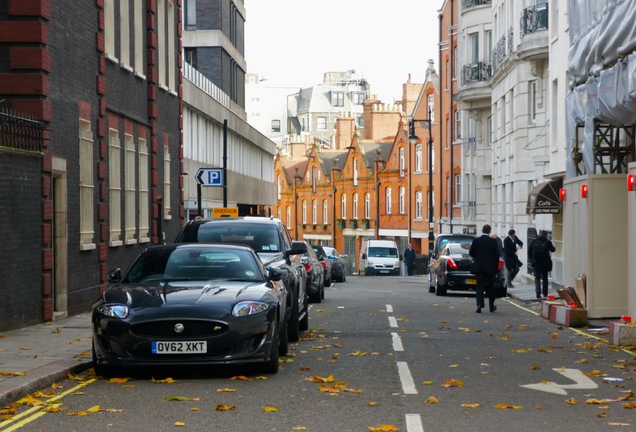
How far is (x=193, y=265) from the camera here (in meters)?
14.3

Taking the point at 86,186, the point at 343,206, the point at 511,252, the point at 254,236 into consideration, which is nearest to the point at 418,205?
the point at 343,206

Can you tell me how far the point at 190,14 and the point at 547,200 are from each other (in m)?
23.5

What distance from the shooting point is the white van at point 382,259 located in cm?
6962

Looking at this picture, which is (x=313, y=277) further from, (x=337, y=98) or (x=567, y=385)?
(x=337, y=98)

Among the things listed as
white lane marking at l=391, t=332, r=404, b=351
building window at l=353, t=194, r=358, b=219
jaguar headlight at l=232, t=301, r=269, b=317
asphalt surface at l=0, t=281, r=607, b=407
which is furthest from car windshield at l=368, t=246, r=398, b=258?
jaguar headlight at l=232, t=301, r=269, b=317

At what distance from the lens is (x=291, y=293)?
1656cm

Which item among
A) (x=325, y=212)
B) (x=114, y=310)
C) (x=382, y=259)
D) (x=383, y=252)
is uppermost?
(x=325, y=212)

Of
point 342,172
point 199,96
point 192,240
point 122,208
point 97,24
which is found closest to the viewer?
point 192,240

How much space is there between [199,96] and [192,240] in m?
24.9

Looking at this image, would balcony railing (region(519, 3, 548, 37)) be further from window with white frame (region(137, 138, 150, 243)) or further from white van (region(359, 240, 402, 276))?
white van (region(359, 240, 402, 276))

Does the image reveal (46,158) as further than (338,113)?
No

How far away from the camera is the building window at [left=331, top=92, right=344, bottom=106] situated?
15404 centimetres

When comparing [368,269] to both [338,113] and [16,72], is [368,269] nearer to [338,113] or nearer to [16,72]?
[16,72]

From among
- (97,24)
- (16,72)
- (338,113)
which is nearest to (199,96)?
(97,24)
